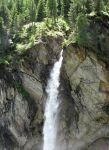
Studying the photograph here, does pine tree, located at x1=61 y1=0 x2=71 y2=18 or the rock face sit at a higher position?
pine tree, located at x1=61 y1=0 x2=71 y2=18

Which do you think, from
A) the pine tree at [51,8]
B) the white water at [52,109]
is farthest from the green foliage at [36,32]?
the white water at [52,109]

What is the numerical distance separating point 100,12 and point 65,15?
87.0 feet

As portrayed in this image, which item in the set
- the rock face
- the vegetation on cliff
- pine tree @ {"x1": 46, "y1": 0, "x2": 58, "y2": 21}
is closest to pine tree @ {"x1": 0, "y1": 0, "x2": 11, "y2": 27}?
the vegetation on cliff

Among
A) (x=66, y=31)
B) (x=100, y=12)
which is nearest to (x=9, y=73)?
(x=66, y=31)

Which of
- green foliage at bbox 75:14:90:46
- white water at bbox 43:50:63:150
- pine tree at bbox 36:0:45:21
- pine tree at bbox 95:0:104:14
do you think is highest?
pine tree at bbox 95:0:104:14

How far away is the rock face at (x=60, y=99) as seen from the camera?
54438 mm

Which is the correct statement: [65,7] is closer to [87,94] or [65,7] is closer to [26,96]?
[26,96]

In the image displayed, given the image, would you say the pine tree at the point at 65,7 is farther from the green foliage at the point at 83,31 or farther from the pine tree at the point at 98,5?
the green foliage at the point at 83,31

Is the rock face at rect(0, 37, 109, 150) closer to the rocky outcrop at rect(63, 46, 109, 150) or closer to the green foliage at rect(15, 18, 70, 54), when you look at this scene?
the rocky outcrop at rect(63, 46, 109, 150)

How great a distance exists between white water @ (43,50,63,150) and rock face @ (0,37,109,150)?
857mm

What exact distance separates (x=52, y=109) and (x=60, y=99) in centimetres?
212

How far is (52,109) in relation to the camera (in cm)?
5972

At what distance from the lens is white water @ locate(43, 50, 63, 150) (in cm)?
5959

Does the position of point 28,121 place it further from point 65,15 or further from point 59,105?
point 65,15
